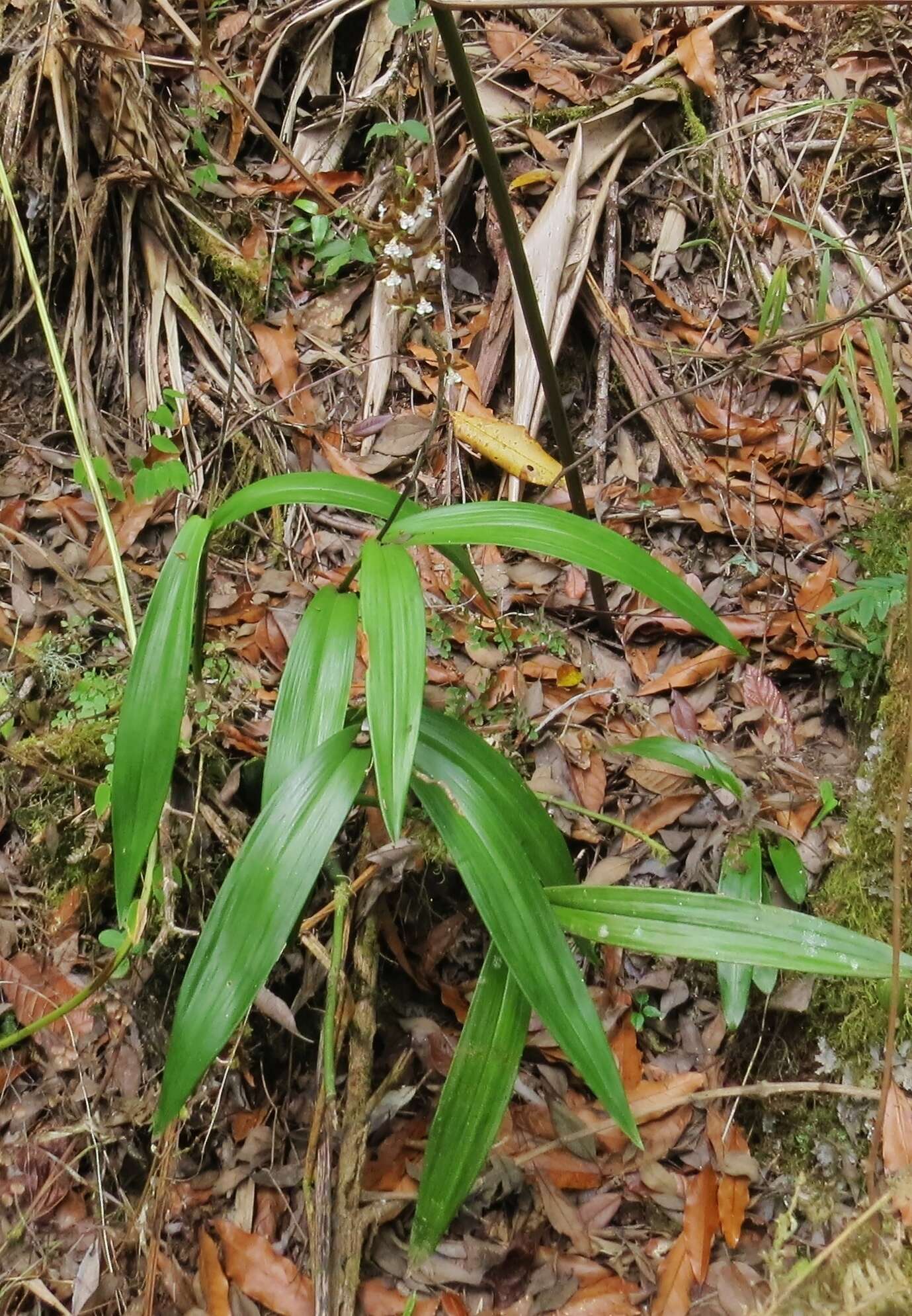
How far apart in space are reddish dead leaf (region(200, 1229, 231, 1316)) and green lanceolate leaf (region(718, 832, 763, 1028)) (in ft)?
2.48

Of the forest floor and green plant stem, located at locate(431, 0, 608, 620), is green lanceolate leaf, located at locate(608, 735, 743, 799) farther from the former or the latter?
green plant stem, located at locate(431, 0, 608, 620)

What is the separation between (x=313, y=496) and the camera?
39.3 inches

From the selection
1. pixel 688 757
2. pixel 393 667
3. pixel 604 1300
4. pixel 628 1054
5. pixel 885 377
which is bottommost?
pixel 604 1300

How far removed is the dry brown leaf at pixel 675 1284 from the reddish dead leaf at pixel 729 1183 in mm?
65

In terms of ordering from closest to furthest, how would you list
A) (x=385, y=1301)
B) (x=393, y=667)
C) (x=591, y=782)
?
(x=393, y=667)
(x=385, y=1301)
(x=591, y=782)

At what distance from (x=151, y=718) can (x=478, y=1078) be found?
503 millimetres

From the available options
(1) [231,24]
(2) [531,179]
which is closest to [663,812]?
(2) [531,179]

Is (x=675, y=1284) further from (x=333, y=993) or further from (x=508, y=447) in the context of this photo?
(x=508, y=447)

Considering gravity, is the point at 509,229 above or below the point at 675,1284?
above

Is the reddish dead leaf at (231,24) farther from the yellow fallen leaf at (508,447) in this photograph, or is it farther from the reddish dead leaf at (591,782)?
the reddish dead leaf at (591,782)

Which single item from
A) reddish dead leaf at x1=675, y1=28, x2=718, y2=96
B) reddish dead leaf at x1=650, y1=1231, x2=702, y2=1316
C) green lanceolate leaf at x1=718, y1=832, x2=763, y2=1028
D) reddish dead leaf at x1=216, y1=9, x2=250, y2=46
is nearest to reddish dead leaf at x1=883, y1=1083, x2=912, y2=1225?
green lanceolate leaf at x1=718, y1=832, x2=763, y2=1028

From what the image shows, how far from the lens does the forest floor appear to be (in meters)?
1.17

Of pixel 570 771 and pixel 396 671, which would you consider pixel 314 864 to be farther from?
pixel 570 771

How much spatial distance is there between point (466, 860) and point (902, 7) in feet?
7.46
